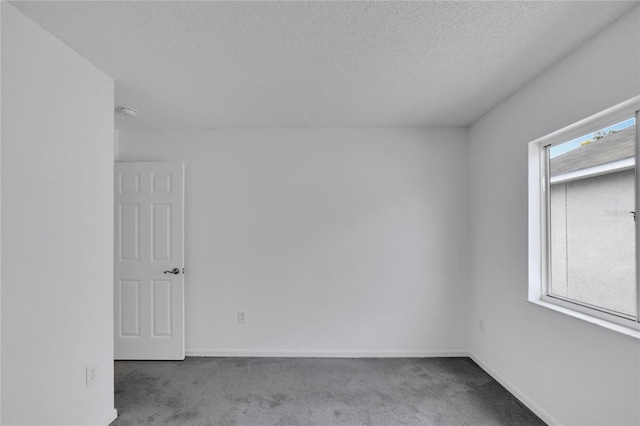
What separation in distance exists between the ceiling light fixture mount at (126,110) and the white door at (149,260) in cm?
51

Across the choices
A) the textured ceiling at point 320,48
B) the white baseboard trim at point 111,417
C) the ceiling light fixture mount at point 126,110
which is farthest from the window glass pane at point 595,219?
the ceiling light fixture mount at point 126,110

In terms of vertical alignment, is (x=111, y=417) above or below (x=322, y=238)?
below

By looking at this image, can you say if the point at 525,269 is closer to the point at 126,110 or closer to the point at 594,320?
the point at 594,320

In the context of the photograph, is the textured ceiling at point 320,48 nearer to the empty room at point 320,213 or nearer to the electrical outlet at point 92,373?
the empty room at point 320,213

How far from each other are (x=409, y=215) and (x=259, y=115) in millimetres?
1855

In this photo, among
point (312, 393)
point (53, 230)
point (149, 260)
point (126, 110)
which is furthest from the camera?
point (149, 260)

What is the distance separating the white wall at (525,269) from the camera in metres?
1.51

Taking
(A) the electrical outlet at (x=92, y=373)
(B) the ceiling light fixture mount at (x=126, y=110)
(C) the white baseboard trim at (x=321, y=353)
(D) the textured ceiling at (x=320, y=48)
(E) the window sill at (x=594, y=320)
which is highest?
(D) the textured ceiling at (x=320, y=48)

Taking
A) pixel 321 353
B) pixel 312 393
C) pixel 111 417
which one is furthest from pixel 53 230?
pixel 321 353

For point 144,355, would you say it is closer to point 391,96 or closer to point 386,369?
point 386,369

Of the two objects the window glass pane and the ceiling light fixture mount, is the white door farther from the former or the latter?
the window glass pane

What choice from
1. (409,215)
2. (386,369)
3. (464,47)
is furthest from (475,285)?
(464,47)

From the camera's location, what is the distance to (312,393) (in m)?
2.37

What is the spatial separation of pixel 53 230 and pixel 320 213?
2130mm
